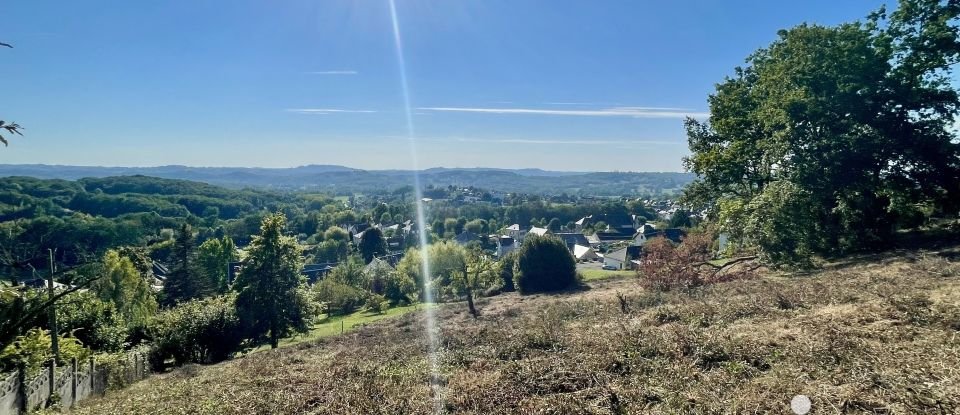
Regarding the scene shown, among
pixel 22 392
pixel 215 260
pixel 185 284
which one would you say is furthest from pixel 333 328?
pixel 215 260

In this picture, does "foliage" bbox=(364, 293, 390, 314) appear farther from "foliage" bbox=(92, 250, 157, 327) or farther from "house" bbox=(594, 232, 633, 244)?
"house" bbox=(594, 232, 633, 244)

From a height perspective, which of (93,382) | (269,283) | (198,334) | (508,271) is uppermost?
(269,283)

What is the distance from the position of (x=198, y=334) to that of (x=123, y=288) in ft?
66.8

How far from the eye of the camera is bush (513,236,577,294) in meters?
34.2

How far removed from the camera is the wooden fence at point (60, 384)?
8492 mm

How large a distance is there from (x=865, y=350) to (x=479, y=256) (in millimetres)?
25903

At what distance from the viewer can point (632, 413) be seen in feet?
16.9

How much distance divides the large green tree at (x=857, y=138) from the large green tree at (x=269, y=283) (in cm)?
1895

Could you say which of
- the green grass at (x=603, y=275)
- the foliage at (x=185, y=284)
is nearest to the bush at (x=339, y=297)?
the foliage at (x=185, y=284)

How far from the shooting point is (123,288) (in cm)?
3334

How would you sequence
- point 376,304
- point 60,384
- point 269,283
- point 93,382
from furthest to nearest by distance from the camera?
point 376,304
point 269,283
point 93,382
point 60,384

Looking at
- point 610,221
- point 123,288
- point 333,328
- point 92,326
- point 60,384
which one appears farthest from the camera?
point 610,221

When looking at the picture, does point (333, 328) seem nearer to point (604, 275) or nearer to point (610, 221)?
point (604, 275)

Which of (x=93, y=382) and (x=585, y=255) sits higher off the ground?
(x=93, y=382)
